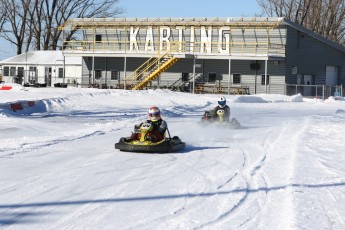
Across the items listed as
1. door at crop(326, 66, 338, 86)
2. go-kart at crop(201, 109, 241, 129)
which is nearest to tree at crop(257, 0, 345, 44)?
door at crop(326, 66, 338, 86)

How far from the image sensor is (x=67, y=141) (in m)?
14.7

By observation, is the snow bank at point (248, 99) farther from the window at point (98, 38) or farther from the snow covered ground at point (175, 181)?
the snow covered ground at point (175, 181)

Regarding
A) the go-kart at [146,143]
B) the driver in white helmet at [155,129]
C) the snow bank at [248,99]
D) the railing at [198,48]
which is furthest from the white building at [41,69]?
the go-kart at [146,143]

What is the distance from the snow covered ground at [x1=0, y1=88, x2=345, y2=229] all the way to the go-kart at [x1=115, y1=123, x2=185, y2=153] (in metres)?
0.22

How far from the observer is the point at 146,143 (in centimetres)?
1297

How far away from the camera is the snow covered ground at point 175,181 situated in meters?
7.14

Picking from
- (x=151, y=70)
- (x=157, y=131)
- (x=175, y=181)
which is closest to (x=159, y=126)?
(x=157, y=131)

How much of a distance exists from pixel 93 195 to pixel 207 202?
1508 millimetres

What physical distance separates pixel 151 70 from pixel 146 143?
36.8 m

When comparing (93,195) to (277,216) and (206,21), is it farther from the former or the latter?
(206,21)

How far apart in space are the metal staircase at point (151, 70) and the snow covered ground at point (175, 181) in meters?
30.2

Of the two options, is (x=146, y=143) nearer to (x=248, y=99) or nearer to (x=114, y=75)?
(x=248, y=99)

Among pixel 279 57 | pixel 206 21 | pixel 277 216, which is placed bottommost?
pixel 277 216

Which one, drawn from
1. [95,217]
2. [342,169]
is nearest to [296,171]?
[342,169]
